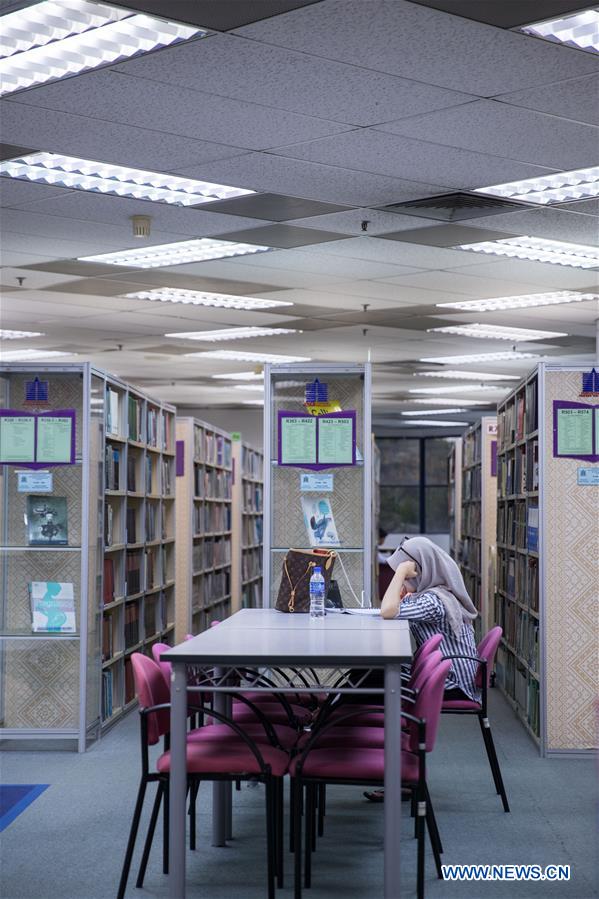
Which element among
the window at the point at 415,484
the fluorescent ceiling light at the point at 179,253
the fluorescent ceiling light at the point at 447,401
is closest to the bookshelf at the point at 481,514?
the fluorescent ceiling light at the point at 179,253

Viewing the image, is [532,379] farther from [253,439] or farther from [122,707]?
[253,439]

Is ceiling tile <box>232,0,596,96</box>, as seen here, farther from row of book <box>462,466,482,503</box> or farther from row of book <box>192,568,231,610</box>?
row of book <box>192,568,231,610</box>

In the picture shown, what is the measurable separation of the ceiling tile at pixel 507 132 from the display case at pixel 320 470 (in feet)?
5.33

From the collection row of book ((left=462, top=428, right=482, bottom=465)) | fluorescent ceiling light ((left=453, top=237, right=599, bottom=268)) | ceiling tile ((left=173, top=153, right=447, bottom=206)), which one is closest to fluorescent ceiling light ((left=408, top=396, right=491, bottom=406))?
row of book ((left=462, top=428, right=482, bottom=465))

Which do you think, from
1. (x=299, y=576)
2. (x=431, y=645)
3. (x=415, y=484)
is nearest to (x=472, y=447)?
(x=299, y=576)

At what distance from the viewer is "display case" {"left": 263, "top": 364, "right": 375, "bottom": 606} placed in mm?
6277

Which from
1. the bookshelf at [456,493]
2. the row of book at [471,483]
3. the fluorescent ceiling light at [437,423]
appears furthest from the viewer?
the fluorescent ceiling light at [437,423]

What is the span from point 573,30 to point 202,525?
7.11 meters

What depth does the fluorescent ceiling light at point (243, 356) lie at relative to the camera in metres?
11.9

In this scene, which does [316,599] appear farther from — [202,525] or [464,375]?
[464,375]

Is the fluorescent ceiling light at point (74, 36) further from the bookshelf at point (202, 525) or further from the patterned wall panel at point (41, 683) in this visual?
the bookshelf at point (202, 525)

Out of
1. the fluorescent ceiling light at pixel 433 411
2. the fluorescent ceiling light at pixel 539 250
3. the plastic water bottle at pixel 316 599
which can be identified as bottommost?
the plastic water bottle at pixel 316 599

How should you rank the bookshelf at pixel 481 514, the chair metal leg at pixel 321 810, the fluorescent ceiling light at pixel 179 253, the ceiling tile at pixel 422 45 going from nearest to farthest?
the ceiling tile at pixel 422 45, the chair metal leg at pixel 321 810, the fluorescent ceiling light at pixel 179 253, the bookshelf at pixel 481 514

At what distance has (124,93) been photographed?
4.45 metres
